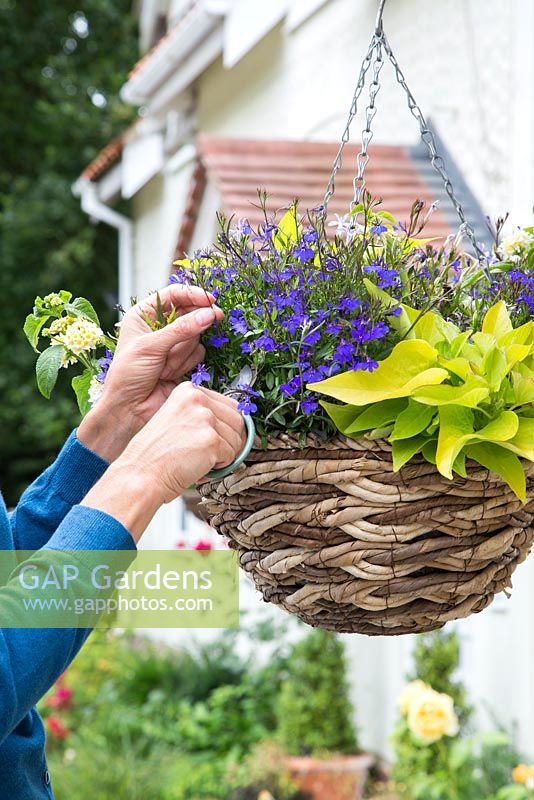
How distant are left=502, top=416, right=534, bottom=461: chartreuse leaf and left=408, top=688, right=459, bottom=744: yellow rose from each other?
2787 millimetres

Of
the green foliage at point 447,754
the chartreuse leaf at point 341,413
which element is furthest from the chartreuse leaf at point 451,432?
the green foliage at point 447,754

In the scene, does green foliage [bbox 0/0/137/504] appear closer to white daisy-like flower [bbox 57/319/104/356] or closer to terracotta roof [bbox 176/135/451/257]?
terracotta roof [bbox 176/135/451/257]

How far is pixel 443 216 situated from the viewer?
4.02 metres

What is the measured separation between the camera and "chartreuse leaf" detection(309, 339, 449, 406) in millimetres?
1131

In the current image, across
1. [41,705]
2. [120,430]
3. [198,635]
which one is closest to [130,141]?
[198,635]

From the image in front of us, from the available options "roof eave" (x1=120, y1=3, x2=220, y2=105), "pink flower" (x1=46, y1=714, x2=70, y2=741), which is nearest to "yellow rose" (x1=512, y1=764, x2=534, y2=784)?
"pink flower" (x1=46, y1=714, x2=70, y2=741)

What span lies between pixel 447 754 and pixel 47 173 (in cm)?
974

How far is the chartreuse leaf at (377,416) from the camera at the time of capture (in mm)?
1165

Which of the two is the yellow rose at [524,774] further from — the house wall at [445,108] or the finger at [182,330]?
the finger at [182,330]

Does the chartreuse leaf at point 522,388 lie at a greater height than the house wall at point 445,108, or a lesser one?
lesser

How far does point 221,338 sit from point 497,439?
14.7 inches

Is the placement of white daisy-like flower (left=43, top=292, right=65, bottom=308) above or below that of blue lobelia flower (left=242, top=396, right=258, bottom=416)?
above

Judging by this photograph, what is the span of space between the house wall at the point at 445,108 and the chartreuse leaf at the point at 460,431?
2.63 m

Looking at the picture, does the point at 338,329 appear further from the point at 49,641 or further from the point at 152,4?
the point at 152,4
